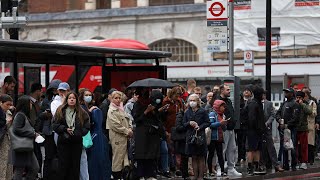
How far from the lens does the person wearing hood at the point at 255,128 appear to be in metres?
22.3

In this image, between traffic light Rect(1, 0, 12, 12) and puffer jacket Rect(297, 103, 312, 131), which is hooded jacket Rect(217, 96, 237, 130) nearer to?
puffer jacket Rect(297, 103, 312, 131)

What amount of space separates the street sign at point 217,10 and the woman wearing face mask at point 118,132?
771 cm

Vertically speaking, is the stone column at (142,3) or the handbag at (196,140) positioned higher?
the stone column at (142,3)

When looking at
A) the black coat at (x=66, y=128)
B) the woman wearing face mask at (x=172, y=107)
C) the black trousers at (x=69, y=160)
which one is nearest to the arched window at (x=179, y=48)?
the woman wearing face mask at (x=172, y=107)

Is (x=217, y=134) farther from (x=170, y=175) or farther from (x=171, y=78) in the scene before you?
(x=171, y=78)

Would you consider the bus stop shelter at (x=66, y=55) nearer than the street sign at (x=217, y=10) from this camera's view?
Yes

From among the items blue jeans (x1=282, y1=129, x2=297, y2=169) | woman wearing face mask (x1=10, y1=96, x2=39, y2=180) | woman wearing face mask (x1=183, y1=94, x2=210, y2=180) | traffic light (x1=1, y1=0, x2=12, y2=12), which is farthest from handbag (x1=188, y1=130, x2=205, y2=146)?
traffic light (x1=1, y1=0, x2=12, y2=12)

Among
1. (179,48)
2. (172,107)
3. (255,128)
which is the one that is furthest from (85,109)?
(179,48)

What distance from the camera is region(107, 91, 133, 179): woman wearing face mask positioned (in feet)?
61.3

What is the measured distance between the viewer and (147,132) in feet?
63.9

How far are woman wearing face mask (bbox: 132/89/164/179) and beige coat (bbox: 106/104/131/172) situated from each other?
487mm

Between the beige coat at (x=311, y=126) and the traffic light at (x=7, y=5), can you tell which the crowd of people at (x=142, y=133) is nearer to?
the beige coat at (x=311, y=126)

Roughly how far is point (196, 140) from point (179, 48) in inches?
1509

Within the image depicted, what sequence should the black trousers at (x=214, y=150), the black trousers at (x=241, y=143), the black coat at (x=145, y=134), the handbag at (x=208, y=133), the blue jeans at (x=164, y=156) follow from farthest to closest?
the black trousers at (x=241, y=143) → the blue jeans at (x=164, y=156) → the black trousers at (x=214, y=150) → the handbag at (x=208, y=133) → the black coat at (x=145, y=134)
